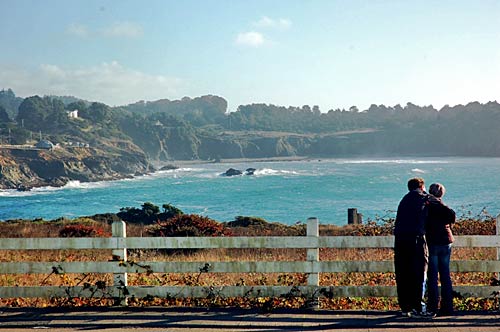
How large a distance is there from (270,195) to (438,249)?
3501 inches

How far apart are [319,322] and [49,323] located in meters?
3.52

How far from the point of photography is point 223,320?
326 inches

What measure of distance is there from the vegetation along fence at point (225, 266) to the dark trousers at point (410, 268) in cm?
55

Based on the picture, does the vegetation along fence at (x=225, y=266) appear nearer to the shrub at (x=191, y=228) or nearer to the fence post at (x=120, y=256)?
the fence post at (x=120, y=256)

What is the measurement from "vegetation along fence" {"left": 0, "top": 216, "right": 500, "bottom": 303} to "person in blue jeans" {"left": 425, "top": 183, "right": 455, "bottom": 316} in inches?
19.8

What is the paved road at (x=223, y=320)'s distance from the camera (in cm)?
791

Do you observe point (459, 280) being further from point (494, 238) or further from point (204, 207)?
point (204, 207)

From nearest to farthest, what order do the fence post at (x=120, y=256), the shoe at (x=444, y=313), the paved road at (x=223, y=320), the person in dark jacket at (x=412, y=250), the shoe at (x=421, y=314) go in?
the paved road at (x=223, y=320) → the person in dark jacket at (x=412, y=250) → the shoe at (x=421, y=314) → the shoe at (x=444, y=313) → the fence post at (x=120, y=256)

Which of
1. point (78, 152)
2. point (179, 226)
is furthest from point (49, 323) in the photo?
point (78, 152)

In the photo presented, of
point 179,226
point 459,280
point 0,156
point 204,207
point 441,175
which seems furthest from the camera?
point 0,156

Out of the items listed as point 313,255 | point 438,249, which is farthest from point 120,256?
point 438,249

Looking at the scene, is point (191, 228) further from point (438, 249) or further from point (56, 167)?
point (56, 167)

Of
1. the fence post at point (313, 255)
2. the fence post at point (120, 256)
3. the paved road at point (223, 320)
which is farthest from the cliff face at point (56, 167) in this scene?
the fence post at point (313, 255)

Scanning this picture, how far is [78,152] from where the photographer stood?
159 m
